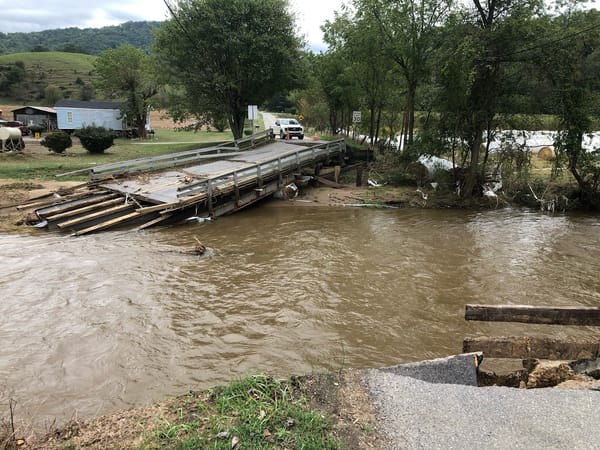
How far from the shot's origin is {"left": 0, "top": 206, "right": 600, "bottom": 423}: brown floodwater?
609cm

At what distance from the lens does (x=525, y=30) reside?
15555mm

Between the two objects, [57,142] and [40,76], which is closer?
[57,142]

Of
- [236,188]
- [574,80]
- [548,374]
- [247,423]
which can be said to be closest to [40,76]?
[236,188]

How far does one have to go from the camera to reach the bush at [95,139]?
84.0 feet

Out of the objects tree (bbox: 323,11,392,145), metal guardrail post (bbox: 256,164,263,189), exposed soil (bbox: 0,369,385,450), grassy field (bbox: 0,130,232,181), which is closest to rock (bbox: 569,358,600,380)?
exposed soil (bbox: 0,369,385,450)

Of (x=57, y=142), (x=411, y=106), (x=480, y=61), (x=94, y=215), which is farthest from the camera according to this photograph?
(x=57, y=142)

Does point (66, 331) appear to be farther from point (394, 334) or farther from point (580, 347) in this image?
point (580, 347)

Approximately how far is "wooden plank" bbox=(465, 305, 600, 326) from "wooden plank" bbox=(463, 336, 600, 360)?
0.75ft

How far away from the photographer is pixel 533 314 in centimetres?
504

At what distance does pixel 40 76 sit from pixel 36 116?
5310cm

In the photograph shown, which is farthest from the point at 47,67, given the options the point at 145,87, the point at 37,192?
the point at 37,192

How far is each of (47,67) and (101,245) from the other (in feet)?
349

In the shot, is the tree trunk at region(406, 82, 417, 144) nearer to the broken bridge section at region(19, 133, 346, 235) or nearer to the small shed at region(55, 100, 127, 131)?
the broken bridge section at region(19, 133, 346, 235)

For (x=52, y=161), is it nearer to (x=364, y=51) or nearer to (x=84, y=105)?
(x=364, y=51)
